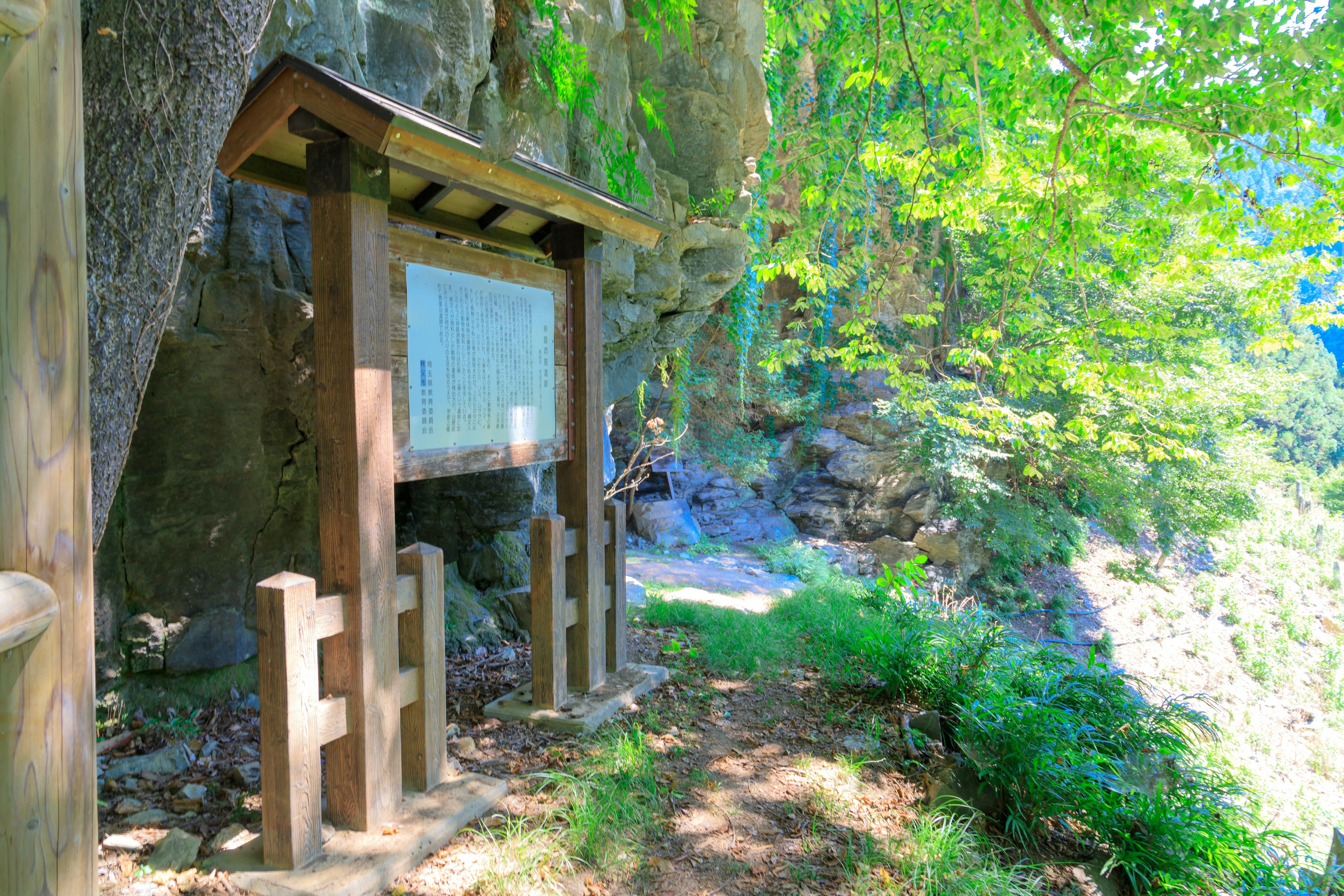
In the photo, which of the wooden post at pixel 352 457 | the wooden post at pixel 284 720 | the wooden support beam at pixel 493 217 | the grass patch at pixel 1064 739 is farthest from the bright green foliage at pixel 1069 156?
the wooden post at pixel 284 720

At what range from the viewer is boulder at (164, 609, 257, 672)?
3223 mm

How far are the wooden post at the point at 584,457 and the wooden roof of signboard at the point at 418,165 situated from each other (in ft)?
0.62

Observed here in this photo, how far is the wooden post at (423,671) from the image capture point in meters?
2.71

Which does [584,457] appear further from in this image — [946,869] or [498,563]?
[946,869]

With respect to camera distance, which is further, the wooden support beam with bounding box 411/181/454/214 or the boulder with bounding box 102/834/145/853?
the wooden support beam with bounding box 411/181/454/214

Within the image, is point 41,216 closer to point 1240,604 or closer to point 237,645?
point 237,645

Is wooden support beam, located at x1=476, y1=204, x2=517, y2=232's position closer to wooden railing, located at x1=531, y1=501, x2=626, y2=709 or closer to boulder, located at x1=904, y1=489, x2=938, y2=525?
wooden railing, located at x1=531, y1=501, x2=626, y2=709

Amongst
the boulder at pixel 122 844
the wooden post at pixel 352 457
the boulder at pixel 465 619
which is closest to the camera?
the boulder at pixel 122 844

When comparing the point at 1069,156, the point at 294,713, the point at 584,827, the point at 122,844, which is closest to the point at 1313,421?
the point at 1069,156

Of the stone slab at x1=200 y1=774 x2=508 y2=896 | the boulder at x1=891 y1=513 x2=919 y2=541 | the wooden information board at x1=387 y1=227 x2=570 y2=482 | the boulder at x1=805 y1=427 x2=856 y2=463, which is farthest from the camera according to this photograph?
the boulder at x1=805 y1=427 x2=856 y2=463

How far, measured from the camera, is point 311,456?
12.3 feet

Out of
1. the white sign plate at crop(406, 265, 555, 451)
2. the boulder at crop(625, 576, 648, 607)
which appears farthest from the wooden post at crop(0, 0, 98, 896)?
the boulder at crop(625, 576, 648, 607)

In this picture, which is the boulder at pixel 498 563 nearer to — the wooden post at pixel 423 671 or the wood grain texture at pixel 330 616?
the wooden post at pixel 423 671

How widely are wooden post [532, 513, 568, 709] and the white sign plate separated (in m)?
0.46
